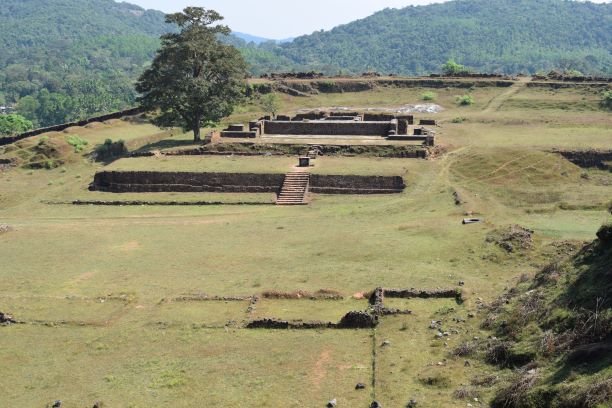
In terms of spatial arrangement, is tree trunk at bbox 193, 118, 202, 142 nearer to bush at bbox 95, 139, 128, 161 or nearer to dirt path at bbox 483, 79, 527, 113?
bush at bbox 95, 139, 128, 161

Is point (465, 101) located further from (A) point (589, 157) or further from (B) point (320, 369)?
(B) point (320, 369)

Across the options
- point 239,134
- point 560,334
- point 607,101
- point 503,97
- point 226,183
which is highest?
point 503,97

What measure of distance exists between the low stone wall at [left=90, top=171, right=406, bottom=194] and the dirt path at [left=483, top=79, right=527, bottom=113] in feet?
86.3

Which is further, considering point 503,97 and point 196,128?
point 503,97

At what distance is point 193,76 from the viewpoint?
153 feet

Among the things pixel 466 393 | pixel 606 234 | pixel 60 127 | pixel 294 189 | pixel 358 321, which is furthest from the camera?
pixel 60 127

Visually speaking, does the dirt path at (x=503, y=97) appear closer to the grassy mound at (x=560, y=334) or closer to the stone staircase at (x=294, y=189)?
the stone staircase at (x=294, y=189)

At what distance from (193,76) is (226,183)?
41.9ft

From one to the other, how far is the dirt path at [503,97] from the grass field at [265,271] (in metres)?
14.8

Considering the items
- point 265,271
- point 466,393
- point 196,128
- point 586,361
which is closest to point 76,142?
point 196,128

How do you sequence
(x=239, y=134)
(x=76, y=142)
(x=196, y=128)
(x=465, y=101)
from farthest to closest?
(x=465, y=101) < (x=196, y=128) < (x=76, y=142) < (x=239, y=134)

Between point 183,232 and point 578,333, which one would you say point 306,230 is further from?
point 578,333

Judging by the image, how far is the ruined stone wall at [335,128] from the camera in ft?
150

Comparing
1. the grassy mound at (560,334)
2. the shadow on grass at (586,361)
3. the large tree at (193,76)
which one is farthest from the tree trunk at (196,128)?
the shadow on grass at (586,361)
